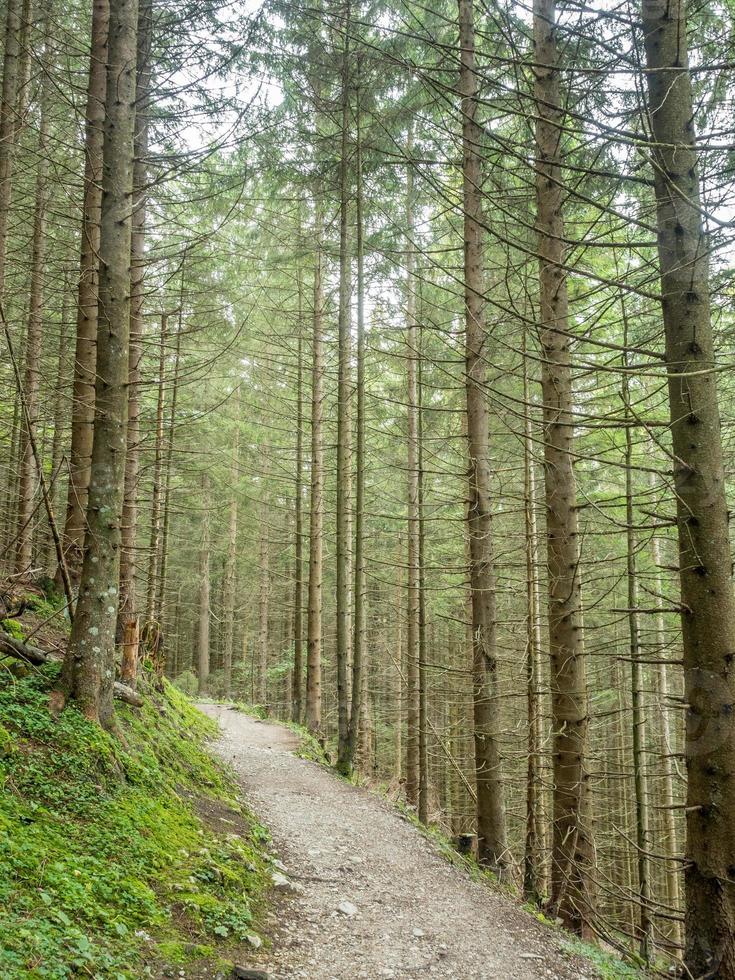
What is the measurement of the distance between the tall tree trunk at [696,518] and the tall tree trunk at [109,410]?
4.11 m

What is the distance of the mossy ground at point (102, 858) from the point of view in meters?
2.78

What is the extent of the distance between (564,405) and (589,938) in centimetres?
526

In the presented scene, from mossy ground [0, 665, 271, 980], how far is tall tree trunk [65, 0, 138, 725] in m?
0.36

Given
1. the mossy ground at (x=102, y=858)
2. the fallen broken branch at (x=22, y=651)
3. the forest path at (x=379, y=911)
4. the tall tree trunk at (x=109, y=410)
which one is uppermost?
the tall tree trunk at (x=109, y=410)

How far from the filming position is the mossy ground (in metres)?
2.78

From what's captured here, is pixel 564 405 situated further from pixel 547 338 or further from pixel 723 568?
pixel 723 568

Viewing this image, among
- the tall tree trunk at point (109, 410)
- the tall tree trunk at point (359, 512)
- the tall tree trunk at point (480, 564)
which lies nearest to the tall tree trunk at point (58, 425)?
the tall tree trunk at point (109, 410)

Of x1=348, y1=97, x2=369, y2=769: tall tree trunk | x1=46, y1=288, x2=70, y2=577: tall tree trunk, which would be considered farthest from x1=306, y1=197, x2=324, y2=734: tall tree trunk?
x1=46, y1=288, x2=70, y2=577: tall tree trunk

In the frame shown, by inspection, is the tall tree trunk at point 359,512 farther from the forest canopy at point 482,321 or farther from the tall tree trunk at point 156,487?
the tall tree trunk at point 156,487

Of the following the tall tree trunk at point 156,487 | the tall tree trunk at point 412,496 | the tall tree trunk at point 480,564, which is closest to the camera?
the tall tree trunk at point 480,564

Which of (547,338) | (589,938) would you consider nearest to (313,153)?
(547,338)

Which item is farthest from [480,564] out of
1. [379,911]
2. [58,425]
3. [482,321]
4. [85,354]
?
[58,425]

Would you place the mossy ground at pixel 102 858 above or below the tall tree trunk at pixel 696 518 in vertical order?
below

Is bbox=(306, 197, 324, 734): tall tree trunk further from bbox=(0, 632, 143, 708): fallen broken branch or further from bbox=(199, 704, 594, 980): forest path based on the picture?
bbox=(0, 632, 143, 708): fallen broken branch
